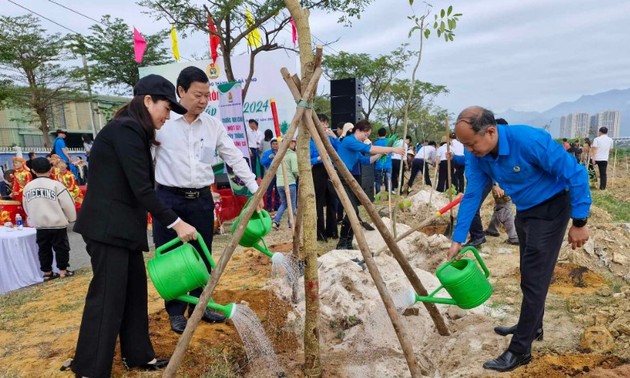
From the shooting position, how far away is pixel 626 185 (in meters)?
14.6

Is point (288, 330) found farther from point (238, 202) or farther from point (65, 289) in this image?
point (238, 202)

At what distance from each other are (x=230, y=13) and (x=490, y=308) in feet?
35.2

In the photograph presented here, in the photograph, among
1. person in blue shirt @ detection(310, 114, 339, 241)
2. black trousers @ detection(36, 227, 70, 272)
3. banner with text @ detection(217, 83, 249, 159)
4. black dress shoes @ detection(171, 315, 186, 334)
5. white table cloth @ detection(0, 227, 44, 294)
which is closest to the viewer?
black dress shoes @ detection(171, 315, 186, 334)

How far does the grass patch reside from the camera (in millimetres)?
8305

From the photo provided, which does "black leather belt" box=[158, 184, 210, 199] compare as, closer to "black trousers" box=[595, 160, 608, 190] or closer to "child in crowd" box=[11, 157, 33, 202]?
"child in crowd" box=[11, 157, 33, 202]

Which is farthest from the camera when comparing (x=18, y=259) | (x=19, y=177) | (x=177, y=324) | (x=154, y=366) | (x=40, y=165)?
(x=19, y=177)

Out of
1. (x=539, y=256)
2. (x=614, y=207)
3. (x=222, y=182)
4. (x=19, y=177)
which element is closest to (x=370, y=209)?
(x=539, y=256)

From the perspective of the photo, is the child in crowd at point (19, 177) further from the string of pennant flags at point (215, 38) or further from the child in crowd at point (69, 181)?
the string of pennant flags at point (215, 38)

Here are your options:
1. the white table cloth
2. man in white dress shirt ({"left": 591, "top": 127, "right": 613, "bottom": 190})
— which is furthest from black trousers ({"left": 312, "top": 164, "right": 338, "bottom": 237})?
man in white dress shirt ({"left": 591, "top": 127, "right": 613, "bottom": 190})

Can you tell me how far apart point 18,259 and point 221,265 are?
4.50 metres

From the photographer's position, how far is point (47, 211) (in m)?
5.23

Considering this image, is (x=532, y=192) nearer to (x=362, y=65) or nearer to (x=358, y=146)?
(x=358, y=146)

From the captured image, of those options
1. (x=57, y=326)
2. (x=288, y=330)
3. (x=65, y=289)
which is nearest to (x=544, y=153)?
(x=288, y=330)

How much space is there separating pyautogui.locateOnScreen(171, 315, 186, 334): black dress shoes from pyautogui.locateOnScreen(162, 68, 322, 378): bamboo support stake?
0.87 m
